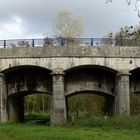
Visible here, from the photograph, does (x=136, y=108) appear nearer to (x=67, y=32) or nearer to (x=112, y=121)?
(x=67, y=32)

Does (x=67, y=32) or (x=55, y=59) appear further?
(x=67, y=32)

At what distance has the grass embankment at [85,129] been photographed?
18.4 metres

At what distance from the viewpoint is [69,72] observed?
1080 inches

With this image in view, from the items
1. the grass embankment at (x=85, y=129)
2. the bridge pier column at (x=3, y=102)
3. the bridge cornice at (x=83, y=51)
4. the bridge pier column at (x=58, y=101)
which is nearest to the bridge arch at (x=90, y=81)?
the bridge pier column at (x=58, y=101)

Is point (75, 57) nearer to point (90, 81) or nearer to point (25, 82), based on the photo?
point (90, 81)

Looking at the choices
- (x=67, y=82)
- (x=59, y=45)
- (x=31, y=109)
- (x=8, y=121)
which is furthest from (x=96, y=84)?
(x=31, y=109)

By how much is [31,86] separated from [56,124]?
3.66 meters

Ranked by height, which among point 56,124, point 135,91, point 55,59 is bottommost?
point 56,124

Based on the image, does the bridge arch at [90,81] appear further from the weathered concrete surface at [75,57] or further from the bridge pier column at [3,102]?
the bridge pier column at [3,102]

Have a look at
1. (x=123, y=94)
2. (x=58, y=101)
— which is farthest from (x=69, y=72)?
(x=123, y=94)

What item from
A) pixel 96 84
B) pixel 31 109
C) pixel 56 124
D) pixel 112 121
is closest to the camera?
pixel 112 121

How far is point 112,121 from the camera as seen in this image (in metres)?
22.8

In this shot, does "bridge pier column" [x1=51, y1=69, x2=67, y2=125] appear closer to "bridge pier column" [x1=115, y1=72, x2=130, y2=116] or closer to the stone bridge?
the stone bridge

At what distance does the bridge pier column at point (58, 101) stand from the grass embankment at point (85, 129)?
1.02 m
